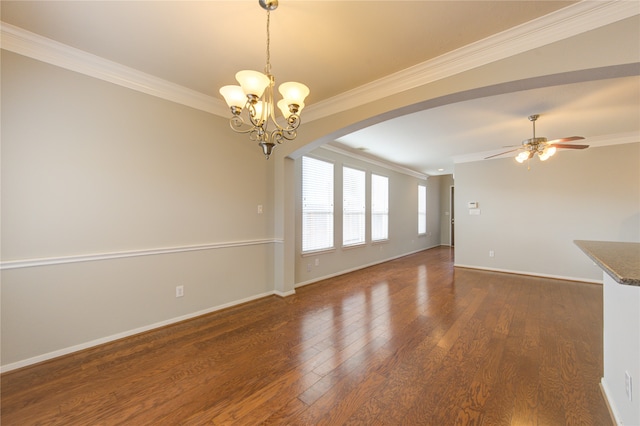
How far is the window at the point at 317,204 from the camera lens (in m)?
4.55

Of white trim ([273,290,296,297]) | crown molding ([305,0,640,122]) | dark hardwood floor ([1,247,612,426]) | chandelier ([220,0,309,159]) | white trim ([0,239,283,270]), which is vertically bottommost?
dark hardwood floor ([1,247,612,426])

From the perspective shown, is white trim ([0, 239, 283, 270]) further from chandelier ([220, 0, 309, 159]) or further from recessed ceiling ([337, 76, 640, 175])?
recessed ceiling ([337, 76, 640, 175])

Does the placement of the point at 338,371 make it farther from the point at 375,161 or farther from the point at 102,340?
the point at 375,161

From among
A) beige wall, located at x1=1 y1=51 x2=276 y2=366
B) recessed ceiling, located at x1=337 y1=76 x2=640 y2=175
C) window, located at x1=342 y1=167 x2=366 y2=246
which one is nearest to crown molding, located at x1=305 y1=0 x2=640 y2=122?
recessed ceiling, located at x1=337 y1=76 x2=640 y2=175

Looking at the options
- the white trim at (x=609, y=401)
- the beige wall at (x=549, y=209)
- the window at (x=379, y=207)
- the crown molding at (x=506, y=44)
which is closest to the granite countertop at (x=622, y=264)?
the white trim at (x=609, y=401)

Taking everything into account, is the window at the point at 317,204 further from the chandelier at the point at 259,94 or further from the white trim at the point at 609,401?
the white trim at the point at 609,401

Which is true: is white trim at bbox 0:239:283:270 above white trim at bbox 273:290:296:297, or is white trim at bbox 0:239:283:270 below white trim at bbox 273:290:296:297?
above

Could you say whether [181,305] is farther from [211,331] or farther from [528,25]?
[528,25]

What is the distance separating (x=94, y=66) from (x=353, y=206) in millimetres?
4512

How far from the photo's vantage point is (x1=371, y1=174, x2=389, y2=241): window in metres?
6.32

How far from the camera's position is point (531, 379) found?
6.43 ft

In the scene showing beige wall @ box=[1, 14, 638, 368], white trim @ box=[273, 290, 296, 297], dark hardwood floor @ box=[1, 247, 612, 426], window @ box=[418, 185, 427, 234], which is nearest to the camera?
dark hardwood floor @ box=[1, 247, 612, 426]

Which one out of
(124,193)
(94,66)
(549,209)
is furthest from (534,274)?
(94,66)

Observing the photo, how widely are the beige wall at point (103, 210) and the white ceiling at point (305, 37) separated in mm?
482
